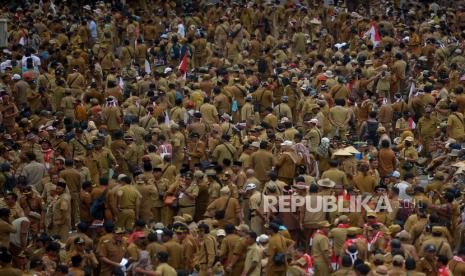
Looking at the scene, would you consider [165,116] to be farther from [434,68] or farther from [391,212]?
[434,68]

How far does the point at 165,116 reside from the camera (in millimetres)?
25125

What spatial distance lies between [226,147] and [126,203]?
10.4 ft

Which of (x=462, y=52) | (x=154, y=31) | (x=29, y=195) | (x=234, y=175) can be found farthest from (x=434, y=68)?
(x=29, y=195)

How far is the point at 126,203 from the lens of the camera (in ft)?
66.9

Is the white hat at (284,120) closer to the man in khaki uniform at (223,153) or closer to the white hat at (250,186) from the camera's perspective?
the man in khaki uniform at (223,153)

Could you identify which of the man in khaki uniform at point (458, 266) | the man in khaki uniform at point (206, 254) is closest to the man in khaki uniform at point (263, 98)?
the man in khaki uniform at point (206, 254)

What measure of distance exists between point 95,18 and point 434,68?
10.7 m

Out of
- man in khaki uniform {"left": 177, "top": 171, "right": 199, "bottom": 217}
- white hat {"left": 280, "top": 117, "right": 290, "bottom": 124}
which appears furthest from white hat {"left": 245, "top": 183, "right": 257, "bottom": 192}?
white hat {"left": 280, "top": 117, "right": 290, "bottom": 124}

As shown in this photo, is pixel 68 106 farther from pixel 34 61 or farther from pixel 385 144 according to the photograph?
pixel 385 144

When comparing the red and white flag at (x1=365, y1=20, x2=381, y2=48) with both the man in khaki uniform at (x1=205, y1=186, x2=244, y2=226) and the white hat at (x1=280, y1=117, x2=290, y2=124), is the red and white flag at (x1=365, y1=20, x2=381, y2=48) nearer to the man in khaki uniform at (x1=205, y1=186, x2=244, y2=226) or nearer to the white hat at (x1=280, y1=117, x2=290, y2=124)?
the white hat at (x1=280, y1=117, x2=290, y2=124)

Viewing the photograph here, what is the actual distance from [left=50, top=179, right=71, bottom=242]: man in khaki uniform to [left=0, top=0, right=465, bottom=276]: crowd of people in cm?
2

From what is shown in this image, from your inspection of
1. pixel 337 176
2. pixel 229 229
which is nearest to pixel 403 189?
pixel 337 176

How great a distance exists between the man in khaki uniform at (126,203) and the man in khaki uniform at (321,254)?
3666 mm

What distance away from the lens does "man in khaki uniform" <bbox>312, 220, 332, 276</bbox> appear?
714 inches
